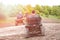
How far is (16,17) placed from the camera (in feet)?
4.88

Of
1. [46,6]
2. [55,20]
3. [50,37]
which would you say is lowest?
[50,37]

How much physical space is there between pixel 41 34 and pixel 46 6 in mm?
344

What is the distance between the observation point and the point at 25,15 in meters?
1.49

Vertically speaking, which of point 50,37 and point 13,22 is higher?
point 13,22

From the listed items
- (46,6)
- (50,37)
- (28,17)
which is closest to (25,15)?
(28,17)

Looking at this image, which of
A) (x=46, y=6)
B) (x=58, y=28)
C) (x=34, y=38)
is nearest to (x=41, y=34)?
(x=34, y=38)

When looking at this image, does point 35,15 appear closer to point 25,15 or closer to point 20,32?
point 25,15

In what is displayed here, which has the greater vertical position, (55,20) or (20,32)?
(55,20)

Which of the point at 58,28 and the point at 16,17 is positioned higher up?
the point at 16,17

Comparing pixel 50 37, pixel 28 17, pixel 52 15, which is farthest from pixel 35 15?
pixel 50 37

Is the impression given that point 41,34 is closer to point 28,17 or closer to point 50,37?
point 50,37

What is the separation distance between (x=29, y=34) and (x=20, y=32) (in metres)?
0.11

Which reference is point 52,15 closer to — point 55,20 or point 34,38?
point 55,20

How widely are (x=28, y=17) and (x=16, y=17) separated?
143 millimetres
